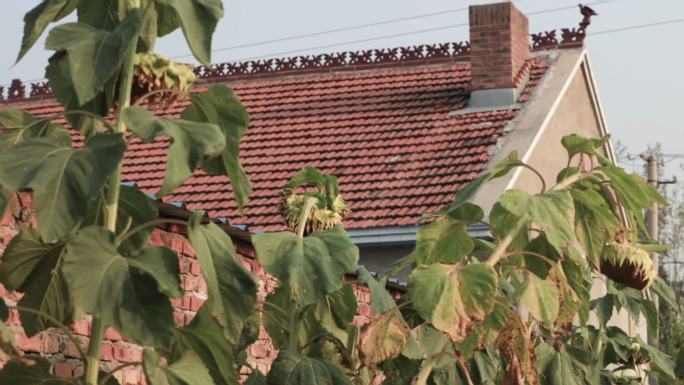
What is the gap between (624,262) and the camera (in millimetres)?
4750

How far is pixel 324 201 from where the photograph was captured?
5.18m

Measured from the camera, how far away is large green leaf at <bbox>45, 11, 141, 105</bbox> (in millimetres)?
3152

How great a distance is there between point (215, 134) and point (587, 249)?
70.9 inches

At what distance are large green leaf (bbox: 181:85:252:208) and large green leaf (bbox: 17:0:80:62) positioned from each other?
1.25ft

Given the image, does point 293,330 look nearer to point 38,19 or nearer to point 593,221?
point 593,221

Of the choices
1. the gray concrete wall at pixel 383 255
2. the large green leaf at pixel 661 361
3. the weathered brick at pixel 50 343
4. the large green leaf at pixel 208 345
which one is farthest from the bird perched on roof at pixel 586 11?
the large green leaf at pixel 208 345

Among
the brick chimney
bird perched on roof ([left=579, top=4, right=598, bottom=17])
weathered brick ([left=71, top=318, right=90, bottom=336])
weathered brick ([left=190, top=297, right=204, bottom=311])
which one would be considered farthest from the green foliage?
bird perched on roof ([left=579, top=4, right=598, bottom=17])

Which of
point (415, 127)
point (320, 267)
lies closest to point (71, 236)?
point (320, 267)

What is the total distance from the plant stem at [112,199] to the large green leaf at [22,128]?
0.14m

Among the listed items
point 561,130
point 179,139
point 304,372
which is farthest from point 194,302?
point 561,130

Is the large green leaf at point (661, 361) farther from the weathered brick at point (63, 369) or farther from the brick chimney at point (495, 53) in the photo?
the brick chimney at point (495, 53)

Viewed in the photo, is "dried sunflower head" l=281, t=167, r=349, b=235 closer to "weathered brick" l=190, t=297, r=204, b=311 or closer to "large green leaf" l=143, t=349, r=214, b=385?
"weathered brick" l=190, t=297, r=204, b=311

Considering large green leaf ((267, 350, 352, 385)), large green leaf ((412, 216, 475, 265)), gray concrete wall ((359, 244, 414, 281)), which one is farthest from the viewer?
gray concrete wall ((359, 244, 414, 281))

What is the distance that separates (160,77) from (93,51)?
0.26m
